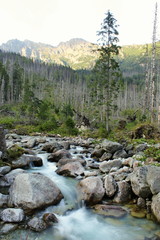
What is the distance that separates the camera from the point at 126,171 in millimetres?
7934

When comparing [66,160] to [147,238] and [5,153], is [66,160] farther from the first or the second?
[147,238]

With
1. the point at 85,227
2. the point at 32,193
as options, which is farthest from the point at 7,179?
the point at 85,227

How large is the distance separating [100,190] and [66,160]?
3.45 meters

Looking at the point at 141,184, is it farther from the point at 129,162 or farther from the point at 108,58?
the point at 108,58

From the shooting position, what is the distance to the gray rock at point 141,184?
232 inches

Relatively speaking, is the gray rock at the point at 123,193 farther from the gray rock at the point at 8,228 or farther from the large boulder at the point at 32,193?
the gray rock at the point at 8,228

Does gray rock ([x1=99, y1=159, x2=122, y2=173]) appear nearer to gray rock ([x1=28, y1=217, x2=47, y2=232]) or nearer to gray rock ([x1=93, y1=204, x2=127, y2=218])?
gray rock ([x1=93, y1=204, x2=127, y2=218])

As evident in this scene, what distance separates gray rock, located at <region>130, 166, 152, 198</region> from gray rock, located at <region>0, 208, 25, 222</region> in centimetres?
346

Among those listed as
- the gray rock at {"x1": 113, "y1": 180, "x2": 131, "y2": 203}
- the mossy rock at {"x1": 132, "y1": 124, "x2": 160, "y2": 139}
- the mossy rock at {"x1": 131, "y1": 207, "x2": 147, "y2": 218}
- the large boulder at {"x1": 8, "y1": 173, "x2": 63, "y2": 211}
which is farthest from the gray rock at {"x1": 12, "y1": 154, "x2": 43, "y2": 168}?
the mossy rock at {"x1": 132, "y1": 124, "x2": 160, "y2": 139}

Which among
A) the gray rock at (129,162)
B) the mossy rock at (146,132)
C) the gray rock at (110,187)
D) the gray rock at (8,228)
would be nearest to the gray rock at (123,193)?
the gray rock at (110,187)

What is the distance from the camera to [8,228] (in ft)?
15.1

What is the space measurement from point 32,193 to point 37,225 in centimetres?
96

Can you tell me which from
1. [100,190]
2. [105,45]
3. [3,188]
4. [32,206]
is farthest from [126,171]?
[105,45]

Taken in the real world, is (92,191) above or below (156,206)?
below
